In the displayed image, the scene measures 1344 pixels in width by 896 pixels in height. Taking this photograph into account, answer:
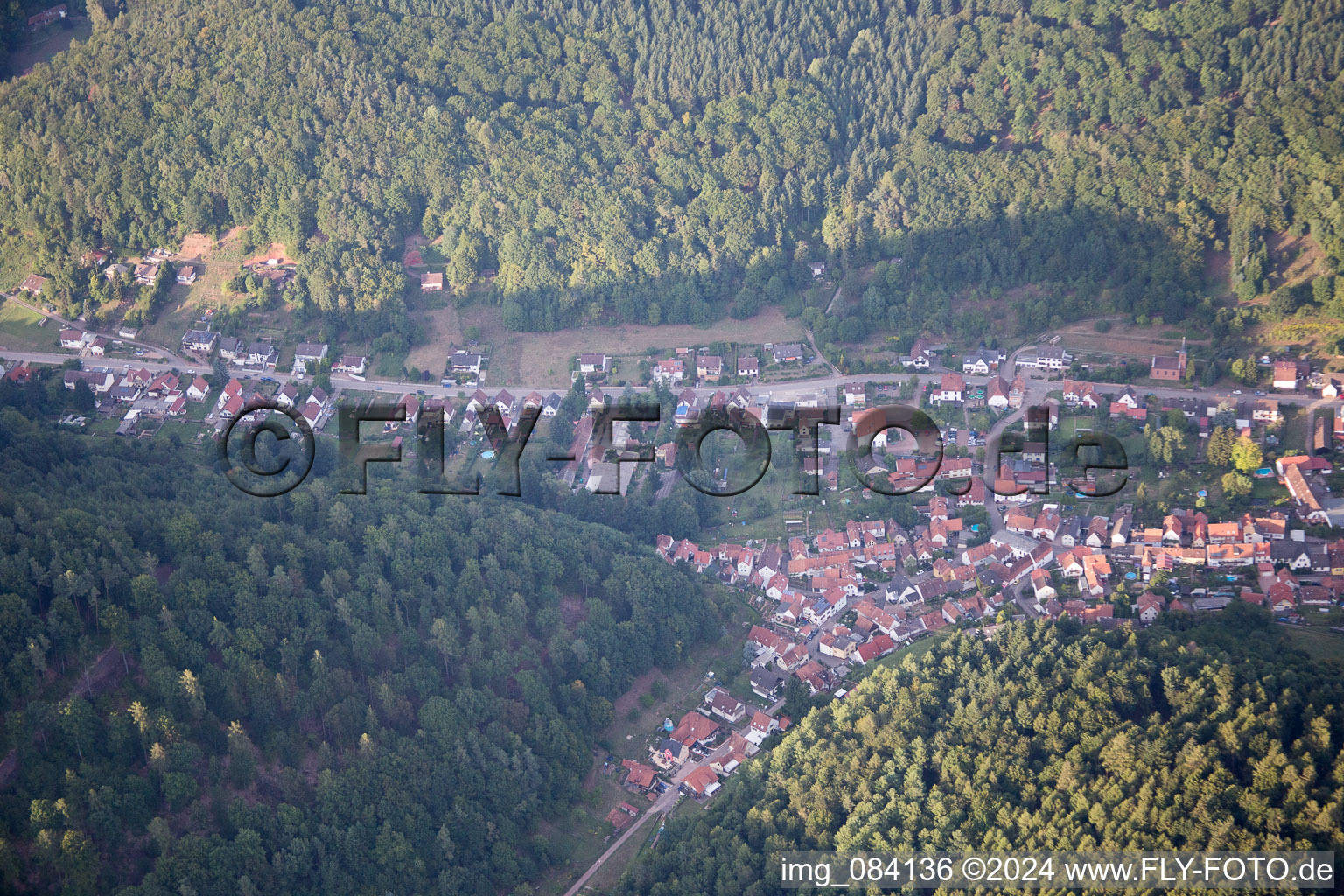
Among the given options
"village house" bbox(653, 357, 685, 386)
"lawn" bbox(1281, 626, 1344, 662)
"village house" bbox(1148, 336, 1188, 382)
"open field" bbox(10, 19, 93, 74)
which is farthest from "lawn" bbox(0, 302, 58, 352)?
"lawn" bbox(1281, 626, 1344, 662)

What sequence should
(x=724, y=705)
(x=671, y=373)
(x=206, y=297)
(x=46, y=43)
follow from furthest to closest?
(x=46, y=43)
(x=206, y=297)
(x=671, y=373)
(x=724, y=705)

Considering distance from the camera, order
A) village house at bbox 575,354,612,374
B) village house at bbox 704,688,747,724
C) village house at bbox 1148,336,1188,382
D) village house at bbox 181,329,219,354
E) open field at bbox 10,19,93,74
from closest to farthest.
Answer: village house at bbox 704,688,747,724 → village house at bbox 1148,336,1188,382 → village house at bbox 181,329,219,354 → village house at bbox 575,354,612,374 → open field at bbox 10,19,93,74

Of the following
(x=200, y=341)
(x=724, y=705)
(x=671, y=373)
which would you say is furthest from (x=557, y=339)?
(x=724, y=705)

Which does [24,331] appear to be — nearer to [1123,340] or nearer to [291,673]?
[291,673]

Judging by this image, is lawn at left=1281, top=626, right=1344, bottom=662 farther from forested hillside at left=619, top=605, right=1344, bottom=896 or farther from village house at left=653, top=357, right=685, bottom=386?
village house at left=653, top=357, right=685, bottom=386

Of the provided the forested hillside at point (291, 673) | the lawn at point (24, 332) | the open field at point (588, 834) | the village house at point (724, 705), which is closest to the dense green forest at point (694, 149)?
the lawn at point (24, 332)

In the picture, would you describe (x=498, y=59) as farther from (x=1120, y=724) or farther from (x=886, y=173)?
(x=1120, y=724)

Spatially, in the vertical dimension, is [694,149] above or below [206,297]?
above
